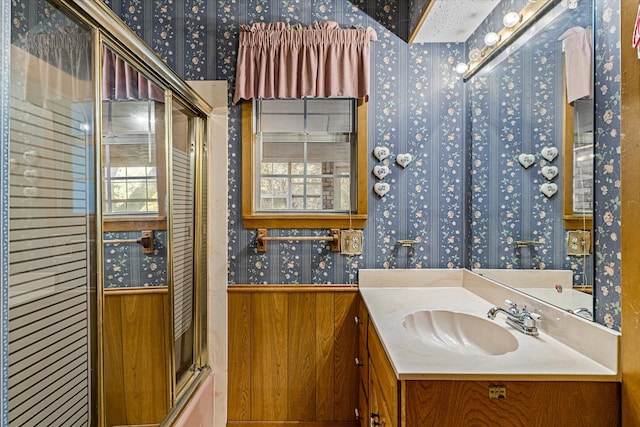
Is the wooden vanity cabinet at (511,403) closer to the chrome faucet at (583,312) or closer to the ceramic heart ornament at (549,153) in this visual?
the chrome faucet at (583,312)

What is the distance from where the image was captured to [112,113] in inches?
44.4

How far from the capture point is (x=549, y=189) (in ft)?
4.53

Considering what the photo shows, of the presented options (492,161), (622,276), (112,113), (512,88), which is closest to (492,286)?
(492,161)

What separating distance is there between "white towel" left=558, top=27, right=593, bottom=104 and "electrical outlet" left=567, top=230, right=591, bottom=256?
46 cm

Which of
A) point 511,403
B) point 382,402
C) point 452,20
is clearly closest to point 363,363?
point 382,402

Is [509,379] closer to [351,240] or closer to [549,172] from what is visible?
[549,172]

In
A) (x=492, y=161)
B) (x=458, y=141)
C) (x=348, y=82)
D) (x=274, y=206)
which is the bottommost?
(x=274, y=206)

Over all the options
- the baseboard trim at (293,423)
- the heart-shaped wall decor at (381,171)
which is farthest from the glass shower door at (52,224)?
the heart-shaped wall decor at (381,171)

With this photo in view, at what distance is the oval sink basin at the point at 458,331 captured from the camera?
1.44 meters

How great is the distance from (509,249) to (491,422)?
2.83ft

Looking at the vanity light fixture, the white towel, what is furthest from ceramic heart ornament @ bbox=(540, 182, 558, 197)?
the vanity light fixture

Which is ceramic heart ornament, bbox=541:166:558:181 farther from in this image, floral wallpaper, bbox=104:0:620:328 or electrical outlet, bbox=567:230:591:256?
floral wallpaper, bbox=104:0:620:328

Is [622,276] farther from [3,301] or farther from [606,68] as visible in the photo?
[3,301]

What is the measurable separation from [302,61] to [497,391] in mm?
1820
